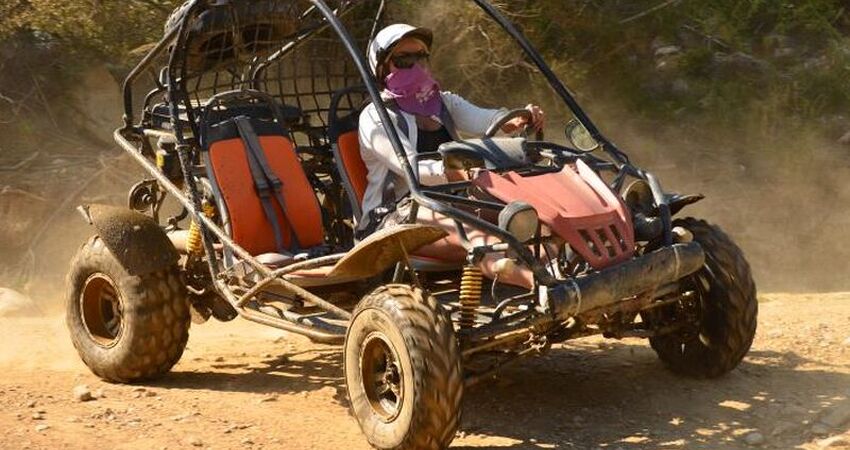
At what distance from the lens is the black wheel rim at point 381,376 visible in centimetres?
527

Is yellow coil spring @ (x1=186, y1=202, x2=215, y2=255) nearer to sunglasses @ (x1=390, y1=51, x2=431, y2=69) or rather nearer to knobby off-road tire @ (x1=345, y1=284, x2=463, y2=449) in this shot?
sunglasses @ (x1=390, y1=51, x2=431, y2=69)

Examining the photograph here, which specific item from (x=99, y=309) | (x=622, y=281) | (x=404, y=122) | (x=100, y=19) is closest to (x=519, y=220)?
(x=622, y=281)

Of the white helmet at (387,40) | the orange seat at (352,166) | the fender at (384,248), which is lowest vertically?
the fender at (384,248)

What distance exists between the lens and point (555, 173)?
5859mm

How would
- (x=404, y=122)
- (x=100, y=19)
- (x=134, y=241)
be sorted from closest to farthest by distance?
(x=404, y=122), (x=134, y=241), (x=100, y=19)

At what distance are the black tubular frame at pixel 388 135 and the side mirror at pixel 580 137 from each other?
0.12 feet

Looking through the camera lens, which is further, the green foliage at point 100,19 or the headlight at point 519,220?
the green foliage at point 100,19

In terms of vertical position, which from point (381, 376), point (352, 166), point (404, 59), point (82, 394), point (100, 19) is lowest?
point (82, 394)

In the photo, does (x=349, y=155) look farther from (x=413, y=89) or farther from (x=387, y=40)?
(x=387, y=40)

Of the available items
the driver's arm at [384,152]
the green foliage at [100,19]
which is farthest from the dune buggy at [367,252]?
the green foliage at [100,19]

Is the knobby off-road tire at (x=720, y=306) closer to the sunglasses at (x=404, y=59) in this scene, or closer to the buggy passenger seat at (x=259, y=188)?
the sunglasses at (x=404, y=59)

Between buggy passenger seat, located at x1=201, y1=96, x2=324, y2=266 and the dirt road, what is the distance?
0.83 metres

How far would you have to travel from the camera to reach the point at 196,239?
6.91 m

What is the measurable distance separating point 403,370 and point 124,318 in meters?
2.27
